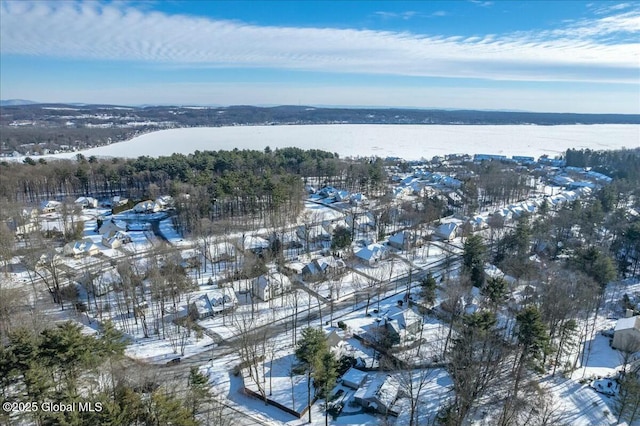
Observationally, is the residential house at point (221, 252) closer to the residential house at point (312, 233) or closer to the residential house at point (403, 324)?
the residential house at point (312, 233)

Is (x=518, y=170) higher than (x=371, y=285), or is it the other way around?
(x=518, y=170)

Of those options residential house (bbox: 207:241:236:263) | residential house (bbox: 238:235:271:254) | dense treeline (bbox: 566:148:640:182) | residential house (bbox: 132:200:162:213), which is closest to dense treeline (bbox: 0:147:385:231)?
residential house (bbox: 132:200:162:213)

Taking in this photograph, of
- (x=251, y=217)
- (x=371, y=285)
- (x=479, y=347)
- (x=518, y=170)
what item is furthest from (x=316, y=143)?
(x=479, y=347)

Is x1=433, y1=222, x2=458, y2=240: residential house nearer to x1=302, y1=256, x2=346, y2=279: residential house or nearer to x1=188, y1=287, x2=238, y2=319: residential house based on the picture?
x1=302, y1=256, x2=346, y2=279: residential house

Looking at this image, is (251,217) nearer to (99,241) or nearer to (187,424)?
(99,241)

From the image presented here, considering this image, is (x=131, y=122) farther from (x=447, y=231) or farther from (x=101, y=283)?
(x=447, y=231)

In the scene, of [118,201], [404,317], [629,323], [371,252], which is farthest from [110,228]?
[629,323]

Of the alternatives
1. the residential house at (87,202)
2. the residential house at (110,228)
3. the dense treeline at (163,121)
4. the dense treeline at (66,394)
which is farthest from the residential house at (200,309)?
the dense treeline at (163,121)
